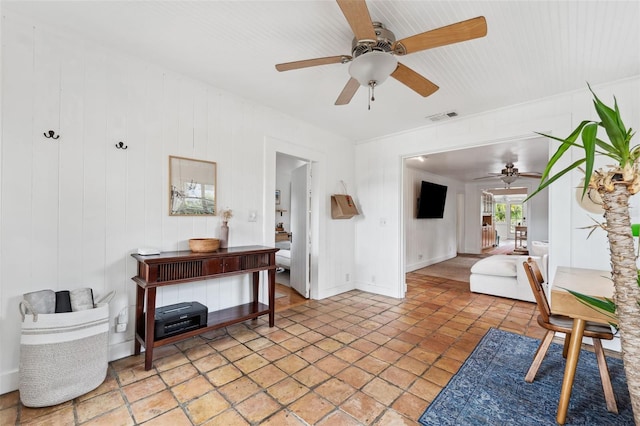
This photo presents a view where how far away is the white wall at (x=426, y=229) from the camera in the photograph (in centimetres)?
632

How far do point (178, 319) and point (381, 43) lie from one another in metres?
2.64

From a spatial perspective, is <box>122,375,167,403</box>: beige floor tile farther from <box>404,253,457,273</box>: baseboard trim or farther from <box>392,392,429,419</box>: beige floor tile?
<box>404,253,457,273</box>: baseboard trim

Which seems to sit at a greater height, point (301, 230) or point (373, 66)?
point (373, 66)

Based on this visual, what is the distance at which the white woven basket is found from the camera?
172 centimetres

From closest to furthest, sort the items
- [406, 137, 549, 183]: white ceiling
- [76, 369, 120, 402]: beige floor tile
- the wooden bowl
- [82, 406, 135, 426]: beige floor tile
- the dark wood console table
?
[82, 406, 135, 426]: beige floor tile
[76, 369, 120, 402]: beige floor tile
the dark wood console table
the wooden bowl
[406, 137, 549, 183]: white ceiling

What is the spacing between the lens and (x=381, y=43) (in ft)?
6.19

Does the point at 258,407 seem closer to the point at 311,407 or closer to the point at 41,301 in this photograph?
the point at 311,407

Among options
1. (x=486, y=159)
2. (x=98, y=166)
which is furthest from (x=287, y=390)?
(x=486, y=159)

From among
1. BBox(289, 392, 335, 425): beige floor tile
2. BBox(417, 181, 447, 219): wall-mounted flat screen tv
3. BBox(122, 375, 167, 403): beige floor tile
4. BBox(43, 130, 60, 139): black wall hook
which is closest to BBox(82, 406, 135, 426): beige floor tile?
BBox(122, 375, 167, 403): beige floor tile

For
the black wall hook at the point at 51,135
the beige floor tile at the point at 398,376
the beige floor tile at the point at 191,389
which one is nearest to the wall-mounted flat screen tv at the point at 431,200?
the beige floor tile at the point at 398,376

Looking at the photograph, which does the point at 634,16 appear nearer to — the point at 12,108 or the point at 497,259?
the point at 497,259

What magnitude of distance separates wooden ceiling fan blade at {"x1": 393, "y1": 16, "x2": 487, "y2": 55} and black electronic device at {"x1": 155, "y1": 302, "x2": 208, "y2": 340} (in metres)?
2.59

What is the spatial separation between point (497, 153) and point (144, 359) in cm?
582

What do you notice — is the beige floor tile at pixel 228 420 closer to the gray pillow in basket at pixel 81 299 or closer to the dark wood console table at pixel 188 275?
the dark wood console table at pixel 188 275
